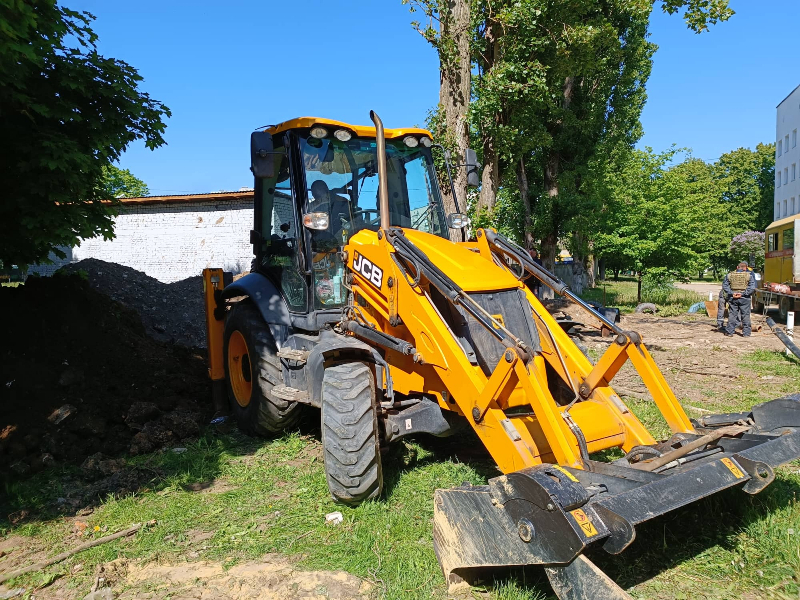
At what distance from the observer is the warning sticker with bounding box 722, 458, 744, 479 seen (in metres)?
3.34

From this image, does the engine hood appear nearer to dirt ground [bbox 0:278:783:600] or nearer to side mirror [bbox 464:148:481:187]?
side mirror [bbox 464:148:481:187]

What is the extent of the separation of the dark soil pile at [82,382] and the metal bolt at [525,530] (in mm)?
4426

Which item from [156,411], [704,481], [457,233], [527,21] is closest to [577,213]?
[527,21]

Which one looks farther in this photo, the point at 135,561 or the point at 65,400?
the point at 65,400

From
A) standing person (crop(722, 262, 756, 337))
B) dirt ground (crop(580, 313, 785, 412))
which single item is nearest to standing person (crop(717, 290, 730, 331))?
dirt ground (crop(580, 313, 785, 412))

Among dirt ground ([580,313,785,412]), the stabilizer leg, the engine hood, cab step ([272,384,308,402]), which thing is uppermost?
the engine hood

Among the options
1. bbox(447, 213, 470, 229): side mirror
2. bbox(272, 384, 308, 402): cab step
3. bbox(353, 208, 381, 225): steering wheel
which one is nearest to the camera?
bbox(272, 384, 308, 402): cab step

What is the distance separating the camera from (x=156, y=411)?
6.89 m

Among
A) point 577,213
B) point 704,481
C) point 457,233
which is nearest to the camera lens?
point 704,481

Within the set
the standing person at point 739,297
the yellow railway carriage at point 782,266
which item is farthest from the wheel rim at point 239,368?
the yellow railway carriage at point 782,266

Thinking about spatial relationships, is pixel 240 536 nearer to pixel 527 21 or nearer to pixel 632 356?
pixel 632 356

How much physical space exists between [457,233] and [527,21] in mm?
6786

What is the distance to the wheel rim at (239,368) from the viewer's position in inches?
271

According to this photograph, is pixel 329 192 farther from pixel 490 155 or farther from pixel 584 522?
pixel 490 155
